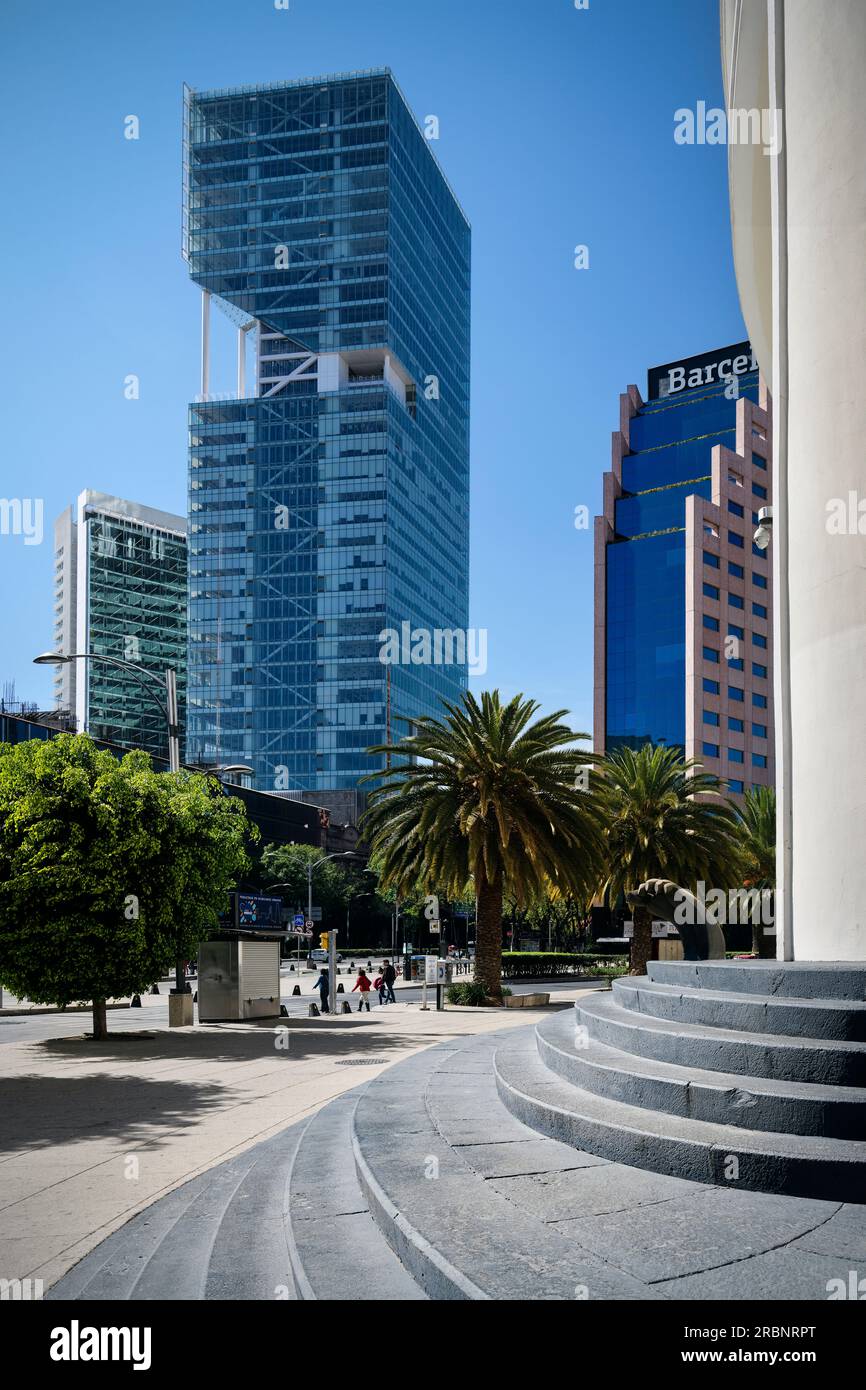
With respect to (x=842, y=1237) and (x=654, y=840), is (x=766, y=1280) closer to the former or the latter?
(x=842, y=1237)

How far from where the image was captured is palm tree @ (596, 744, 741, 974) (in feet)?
124

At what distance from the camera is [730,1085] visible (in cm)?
656

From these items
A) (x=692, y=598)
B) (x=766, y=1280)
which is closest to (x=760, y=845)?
(x=766, y=1280)

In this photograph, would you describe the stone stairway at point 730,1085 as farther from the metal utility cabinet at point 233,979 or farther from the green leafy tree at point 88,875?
the metal utility cabinet at point 233,979

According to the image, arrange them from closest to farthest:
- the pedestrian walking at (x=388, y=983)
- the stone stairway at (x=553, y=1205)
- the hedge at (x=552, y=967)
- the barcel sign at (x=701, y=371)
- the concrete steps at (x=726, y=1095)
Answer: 1. the stone stairway at (x=553, y=1205)
2. the concrete steps at (x=726, y=1095)
3. the pedestrian walking at (x=388, y=983)
4. the hedge at (x=552, y=967)
5. the barcel sign at (x=701, y=371)

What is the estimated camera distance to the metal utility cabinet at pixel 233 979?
92.2 feet

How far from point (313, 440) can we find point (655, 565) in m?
80.5

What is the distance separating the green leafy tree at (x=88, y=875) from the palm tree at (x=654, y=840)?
18.1m

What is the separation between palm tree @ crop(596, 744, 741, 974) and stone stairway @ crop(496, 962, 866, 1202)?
1128 inches

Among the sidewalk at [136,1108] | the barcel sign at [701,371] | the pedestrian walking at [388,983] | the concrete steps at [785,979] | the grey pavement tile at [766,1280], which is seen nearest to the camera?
the grey pavement tile at [766,1280]

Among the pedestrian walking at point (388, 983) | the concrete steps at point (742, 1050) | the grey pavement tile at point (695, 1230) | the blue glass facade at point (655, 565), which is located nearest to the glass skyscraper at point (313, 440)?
the blue glass facade at point (655, 565)

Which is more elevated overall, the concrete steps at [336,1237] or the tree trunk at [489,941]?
the concrete steps at [336,1237]

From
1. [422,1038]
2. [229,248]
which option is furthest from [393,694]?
[422,1038]

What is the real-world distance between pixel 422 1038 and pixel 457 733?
1175 centimetres
